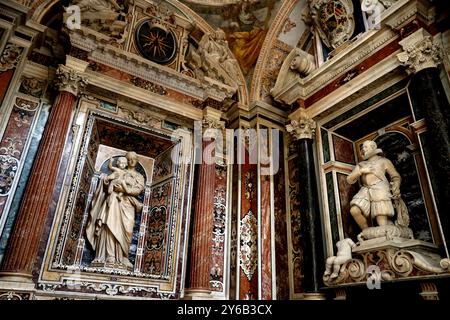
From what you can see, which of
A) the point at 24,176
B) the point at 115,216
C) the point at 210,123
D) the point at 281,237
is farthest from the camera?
the point at 210,123

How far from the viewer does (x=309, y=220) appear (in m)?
5.32

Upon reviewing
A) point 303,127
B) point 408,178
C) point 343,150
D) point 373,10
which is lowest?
point 408,178

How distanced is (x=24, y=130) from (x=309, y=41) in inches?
216

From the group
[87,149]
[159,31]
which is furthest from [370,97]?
[87,149]

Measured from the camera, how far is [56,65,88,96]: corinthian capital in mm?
5012

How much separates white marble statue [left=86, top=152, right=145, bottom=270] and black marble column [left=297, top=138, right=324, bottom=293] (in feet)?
9.37

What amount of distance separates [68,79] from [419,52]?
5010 millimetres

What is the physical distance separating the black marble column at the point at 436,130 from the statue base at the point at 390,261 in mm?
329

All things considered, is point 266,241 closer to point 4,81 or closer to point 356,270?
point 356,270

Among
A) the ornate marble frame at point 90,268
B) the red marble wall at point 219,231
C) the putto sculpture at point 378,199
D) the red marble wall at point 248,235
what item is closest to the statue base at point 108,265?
the ornate marble frame at point 90,268

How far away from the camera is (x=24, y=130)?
4.87m

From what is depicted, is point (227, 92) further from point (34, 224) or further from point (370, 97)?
point (34, 224)

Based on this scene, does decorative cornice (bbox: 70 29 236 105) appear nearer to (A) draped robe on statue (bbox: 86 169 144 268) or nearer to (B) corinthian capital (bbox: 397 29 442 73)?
(A) draped robe on statue (bbox: 86 169 144 268)

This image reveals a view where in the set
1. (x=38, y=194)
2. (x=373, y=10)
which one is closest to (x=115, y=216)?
(x=38, y=194)
